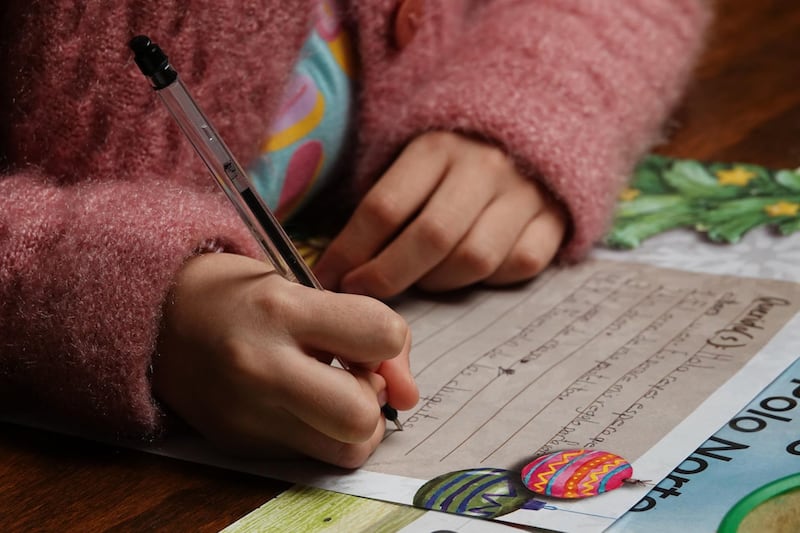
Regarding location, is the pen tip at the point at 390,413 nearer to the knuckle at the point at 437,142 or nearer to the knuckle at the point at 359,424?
the knuckle at the point at 359,424

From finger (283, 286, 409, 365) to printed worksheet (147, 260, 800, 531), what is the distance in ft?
0.15

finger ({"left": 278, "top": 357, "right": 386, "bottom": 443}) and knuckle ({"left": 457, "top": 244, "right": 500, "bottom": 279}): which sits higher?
finger ({"left": 278, "top": 357, "right": 386, "bottom": 443})

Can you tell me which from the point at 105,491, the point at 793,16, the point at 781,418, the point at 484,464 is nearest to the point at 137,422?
the point at 105,491

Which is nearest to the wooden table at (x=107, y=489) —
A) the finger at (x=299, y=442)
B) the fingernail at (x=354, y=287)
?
A: the finger at (x=299, y=442)

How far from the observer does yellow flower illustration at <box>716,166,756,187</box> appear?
607 millimetres

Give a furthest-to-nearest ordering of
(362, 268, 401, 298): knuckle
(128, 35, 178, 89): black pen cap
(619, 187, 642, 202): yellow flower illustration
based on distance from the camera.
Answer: (619, 187, 642, 202): yellow flower illustration < (362, 268, 401, 298): knuckle < (128, 35, 178, 89): black pen cap

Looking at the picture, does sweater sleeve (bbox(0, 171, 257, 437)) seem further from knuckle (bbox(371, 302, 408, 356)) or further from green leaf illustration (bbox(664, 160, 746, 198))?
green leaf illustration (bbox(664, 160, 746, 198))

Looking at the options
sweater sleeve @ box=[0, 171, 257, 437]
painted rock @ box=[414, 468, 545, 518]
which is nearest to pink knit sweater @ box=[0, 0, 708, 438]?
sweater sleeve @ box=[0, 171, 257, 437]

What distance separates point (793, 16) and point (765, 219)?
0.36 metres

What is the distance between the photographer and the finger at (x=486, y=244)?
0.52 metres

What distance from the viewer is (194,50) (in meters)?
0.47

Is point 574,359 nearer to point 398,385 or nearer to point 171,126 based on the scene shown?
point 398,385

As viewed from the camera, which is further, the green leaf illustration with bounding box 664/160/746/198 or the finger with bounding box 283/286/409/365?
the green leaf illustration with bounding box 664/160/746/198

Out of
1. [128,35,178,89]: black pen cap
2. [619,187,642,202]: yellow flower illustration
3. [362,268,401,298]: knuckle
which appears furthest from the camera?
[619,187,642,202]: yellow flower illustration
